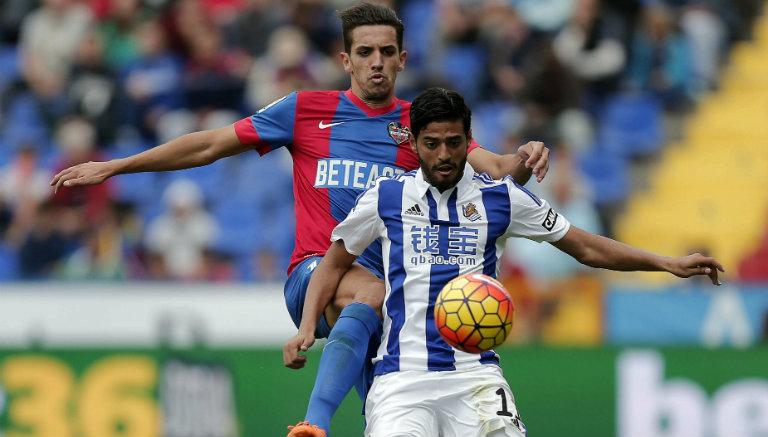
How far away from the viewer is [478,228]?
23.0ft

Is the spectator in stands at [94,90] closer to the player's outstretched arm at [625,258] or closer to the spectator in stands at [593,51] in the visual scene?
the spectator in stands at [593,51]

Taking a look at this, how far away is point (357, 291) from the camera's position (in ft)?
23.6

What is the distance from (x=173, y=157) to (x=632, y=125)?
9.00m

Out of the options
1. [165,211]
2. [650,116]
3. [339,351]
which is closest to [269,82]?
[165,211]

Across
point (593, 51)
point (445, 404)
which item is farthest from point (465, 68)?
point (445, 404)

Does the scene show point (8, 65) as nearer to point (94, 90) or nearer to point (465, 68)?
point (94, 90)

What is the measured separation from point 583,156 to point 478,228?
8.34 m

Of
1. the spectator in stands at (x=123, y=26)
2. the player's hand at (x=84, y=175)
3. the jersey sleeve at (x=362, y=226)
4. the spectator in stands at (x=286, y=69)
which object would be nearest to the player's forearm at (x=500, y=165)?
the jersey sleeve at (x=362, y=226)

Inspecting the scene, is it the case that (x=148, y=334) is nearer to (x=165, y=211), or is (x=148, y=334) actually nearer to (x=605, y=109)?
(x=165, y=211)

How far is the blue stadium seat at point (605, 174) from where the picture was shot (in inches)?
594

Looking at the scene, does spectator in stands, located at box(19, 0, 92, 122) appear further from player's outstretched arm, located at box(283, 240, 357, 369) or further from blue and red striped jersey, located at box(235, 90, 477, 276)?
player's outstretched arm, located at box(283, 240, 357, 369)

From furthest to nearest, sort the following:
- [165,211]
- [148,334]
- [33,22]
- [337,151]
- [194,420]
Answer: [33,22] < [165,211] < [148,334] < [194,420] < [337,151]

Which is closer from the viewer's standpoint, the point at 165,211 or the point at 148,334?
the point at 148,334

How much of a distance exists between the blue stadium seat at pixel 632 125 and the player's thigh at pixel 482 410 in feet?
28.9
